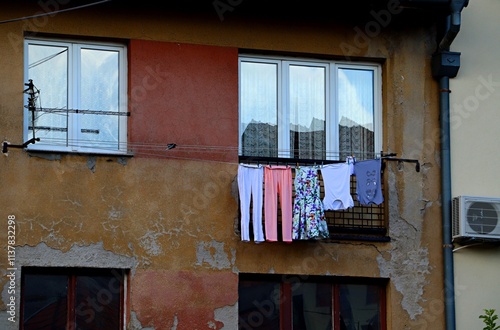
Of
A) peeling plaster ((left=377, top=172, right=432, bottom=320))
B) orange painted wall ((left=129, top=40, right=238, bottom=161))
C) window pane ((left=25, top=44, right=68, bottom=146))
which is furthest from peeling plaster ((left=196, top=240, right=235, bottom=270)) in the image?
window pane ((left=25, top=44, right=68, bottom=146))

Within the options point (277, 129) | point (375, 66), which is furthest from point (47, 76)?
point (375, 66)

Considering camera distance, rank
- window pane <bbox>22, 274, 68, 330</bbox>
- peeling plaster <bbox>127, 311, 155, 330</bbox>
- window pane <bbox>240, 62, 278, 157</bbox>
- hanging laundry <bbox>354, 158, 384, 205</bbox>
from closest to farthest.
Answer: window pane <bbox>22, 274, 68, 330</bbox>, peeling plaster <bbox>127, 311, 155, 330</bbox>, hanging laundry <bbox>354, 158, 384, 205</bbox>, window pane <bbox>240, 62, 278, 157</bbox>

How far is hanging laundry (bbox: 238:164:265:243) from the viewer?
15453mm

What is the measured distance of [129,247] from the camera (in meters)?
15.2

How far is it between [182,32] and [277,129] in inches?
70.8

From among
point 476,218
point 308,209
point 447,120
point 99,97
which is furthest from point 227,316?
point 447,120

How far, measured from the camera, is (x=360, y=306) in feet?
52.7

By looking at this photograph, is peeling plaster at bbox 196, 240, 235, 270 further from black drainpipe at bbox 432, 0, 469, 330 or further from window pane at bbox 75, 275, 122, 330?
black drainpipe at bbox 432, 0, 469, 330

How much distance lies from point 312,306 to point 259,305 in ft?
2.29

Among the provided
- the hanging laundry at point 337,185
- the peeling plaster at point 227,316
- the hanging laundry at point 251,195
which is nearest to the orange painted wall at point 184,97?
the hanging laundry at point 251,195

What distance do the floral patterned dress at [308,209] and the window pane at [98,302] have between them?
2.35 metres

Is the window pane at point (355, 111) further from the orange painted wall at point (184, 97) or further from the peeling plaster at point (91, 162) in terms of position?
the peeling plaster at point (91, 162)

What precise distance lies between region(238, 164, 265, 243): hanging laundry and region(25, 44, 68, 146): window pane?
229cm

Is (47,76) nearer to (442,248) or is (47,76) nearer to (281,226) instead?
(281,226)
